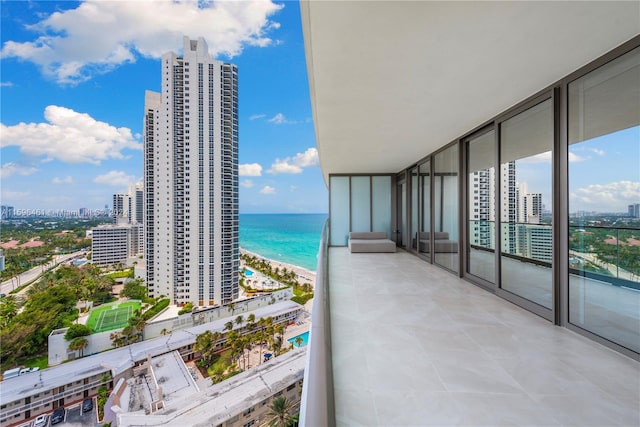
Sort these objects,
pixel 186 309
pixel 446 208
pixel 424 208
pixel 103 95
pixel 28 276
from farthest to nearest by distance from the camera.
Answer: pixel 103 95
pixel 186 309
pixel 28 276
pixel 424 208
pixel 446 208

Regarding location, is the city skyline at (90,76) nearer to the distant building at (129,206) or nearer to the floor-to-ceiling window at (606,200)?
the distant building at (129,206)

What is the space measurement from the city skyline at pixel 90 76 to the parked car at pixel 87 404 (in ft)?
28.8

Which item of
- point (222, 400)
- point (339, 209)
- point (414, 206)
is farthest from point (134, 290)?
point (414, 206)

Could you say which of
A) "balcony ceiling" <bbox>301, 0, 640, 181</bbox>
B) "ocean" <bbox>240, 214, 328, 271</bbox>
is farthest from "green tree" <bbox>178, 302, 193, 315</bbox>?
"balcony ceiling" <bbox>301, 0, 640, 181</bbox>

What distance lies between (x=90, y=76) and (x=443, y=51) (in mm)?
44274

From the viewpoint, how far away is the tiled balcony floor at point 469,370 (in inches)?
66.8

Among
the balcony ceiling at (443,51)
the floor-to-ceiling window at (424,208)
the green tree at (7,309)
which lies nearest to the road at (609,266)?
the balcony ceiling at (443,51)

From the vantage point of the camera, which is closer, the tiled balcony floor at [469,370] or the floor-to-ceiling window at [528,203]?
the tiled balcony floor at [469,370]

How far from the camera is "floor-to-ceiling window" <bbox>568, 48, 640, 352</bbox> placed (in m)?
2.50

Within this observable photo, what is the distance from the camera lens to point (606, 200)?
108 inches

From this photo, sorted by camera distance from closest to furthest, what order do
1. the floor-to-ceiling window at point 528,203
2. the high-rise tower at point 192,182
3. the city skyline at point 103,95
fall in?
the city skyline at point 103,95
the floor-to-ceiling window at point 528,203
the high-rise tower at point 192,182

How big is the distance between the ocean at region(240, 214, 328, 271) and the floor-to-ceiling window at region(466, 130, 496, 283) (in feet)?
78.7

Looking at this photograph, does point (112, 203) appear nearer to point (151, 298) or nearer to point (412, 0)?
point (151, 298)

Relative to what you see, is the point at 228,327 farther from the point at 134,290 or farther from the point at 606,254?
the point at 606,254
